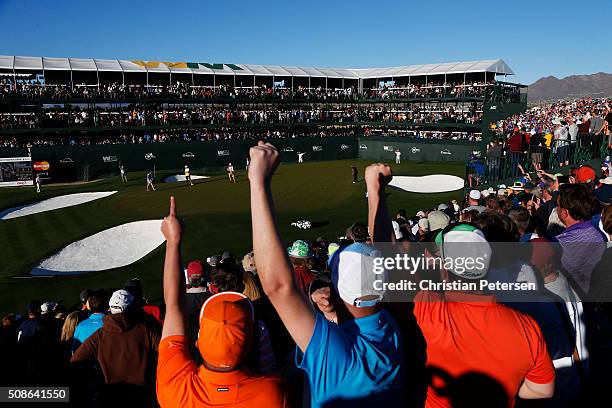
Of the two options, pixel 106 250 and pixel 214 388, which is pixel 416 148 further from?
pixel 214 388

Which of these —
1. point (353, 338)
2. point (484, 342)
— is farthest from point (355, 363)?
point (484, 342)

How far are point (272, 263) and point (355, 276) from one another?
1.58ft

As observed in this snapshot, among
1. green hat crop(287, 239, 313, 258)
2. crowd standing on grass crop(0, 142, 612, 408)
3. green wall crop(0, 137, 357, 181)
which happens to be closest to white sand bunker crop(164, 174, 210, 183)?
green wall crop(0, 137, 357, 181)

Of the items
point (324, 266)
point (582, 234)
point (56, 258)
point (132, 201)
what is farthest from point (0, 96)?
point (582, 234)

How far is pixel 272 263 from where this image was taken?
2389 mm

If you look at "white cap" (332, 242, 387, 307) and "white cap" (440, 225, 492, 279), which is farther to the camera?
"white cap" (440, 225, 492, 279)

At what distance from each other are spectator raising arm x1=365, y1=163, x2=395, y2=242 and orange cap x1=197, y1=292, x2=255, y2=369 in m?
1.46

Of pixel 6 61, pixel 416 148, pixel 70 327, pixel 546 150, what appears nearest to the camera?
pixel 70 327

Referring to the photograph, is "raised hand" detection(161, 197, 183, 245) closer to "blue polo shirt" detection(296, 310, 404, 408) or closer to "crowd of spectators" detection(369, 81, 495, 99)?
"blue polo shirt" detection(296, 310, 404, 408)

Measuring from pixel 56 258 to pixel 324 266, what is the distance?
56.0 feet

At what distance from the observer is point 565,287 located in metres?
4.35

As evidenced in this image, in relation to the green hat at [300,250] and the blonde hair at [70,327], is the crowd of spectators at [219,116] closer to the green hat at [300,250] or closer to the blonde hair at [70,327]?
the blonde hair at [70,327]

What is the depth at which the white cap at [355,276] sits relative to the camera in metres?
2.55

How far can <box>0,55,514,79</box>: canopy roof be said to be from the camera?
5169 cm
